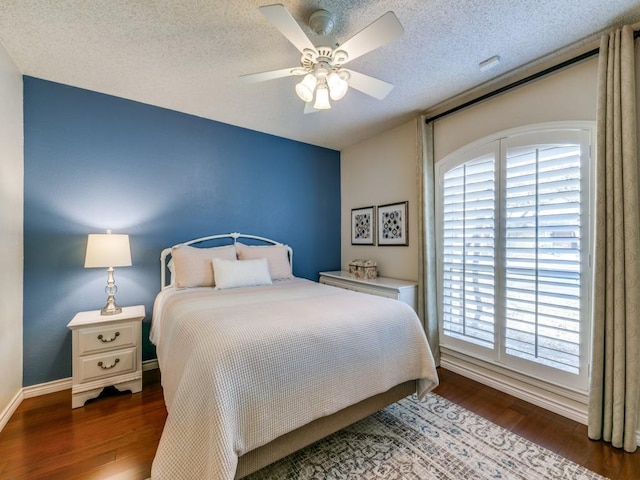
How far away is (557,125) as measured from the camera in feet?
7.01

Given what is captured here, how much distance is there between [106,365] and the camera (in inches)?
90.0

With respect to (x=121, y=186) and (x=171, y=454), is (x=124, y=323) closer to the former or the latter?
(x=121, y=186)

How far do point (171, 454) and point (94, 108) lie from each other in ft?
9.78

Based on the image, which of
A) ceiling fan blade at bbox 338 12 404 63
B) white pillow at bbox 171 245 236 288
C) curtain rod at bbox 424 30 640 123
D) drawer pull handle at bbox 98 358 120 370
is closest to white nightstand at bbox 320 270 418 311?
white pillow at bbox 171 245 236 288

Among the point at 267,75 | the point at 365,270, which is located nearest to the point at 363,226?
the point at 365,270

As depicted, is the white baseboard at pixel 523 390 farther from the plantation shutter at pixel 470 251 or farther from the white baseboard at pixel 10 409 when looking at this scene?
the white baseboard at pixel 10 409

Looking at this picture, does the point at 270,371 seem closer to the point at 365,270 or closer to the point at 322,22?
the point at 322,22

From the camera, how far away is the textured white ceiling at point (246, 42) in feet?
5.46

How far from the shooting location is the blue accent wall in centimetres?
242

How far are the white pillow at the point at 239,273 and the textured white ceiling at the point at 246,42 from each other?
162cm

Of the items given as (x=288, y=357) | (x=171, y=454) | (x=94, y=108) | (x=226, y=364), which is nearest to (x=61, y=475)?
(x=171, y=454)

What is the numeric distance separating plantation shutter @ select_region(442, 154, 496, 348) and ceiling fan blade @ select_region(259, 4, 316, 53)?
188 centimetres

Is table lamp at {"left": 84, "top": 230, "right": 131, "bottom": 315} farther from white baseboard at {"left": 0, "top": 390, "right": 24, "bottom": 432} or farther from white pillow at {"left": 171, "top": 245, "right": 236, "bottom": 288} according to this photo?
white baseboard at {"left": 0, "top": 390, "right": 24, "bottom": 432}

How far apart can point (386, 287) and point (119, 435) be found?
8.14ft
